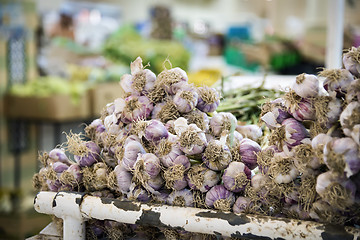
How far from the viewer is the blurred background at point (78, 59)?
13.4ft

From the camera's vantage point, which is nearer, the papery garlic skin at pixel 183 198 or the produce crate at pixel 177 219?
the produce crate at pixel 177 219

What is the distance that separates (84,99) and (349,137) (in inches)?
155

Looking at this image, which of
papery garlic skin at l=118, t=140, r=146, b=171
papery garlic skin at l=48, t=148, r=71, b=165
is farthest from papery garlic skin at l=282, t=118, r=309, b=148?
papery garlic skin at l=48, t=148, r=71, b=165

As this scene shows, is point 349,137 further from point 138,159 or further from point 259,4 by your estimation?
point 259,4

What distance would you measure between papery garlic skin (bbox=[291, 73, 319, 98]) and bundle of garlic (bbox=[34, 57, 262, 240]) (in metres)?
0.19

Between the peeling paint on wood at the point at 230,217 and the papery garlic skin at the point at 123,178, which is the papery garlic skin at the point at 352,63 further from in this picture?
the papery garlic skin at the point at 123,178

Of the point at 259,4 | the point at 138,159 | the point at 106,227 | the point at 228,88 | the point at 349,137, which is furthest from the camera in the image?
the point at 259,4

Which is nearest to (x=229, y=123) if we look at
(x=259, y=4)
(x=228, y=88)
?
(x=228, y=88)

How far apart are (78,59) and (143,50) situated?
1159 mm

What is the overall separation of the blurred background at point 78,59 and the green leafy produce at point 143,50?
1cm

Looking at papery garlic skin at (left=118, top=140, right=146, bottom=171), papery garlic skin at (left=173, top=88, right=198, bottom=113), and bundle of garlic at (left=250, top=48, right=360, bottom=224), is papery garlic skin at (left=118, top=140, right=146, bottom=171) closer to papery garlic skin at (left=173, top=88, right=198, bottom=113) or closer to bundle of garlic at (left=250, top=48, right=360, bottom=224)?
papery garlic skin at (left=173, top=88, right=198, bottom=113)

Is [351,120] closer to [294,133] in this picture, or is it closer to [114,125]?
[294,133]

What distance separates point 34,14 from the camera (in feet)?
15.0

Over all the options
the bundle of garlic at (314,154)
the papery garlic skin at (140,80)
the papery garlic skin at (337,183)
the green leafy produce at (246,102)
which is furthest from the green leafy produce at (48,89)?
the papery garlic skin at (337,183)
